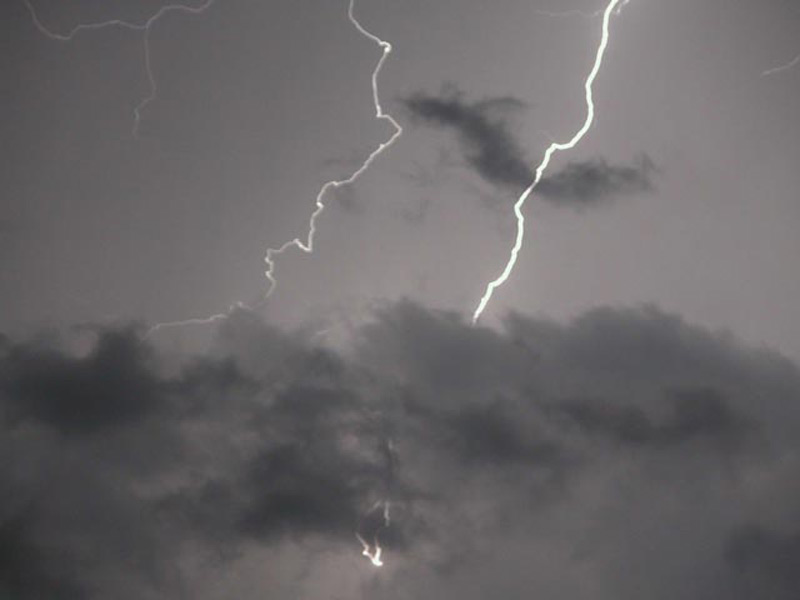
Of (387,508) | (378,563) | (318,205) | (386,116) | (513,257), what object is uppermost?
(386,116)

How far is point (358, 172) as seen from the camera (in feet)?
71.1

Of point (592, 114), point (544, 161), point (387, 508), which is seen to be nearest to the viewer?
point (544, 161)

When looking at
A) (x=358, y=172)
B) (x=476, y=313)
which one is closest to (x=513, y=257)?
(x=476, y=313)

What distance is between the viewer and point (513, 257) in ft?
69.5

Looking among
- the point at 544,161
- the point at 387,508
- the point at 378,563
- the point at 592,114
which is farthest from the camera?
the point at 387,508

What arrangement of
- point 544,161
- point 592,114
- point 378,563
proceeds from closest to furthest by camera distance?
point 544,161, point 592,114, point 378,563

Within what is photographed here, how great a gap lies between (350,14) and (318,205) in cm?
443

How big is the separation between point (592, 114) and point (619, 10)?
2.46 m

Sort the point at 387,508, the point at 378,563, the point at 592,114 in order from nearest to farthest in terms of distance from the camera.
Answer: the point at 592,114, the point at 378,563, the point at 387,508

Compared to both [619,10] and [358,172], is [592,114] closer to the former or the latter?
[619,10]

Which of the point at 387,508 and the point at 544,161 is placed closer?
the point at 544,161

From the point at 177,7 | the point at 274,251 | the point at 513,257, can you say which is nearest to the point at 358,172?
the point at 274,251

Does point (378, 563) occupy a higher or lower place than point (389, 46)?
lower

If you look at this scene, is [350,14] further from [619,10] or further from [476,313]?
[476,313]
